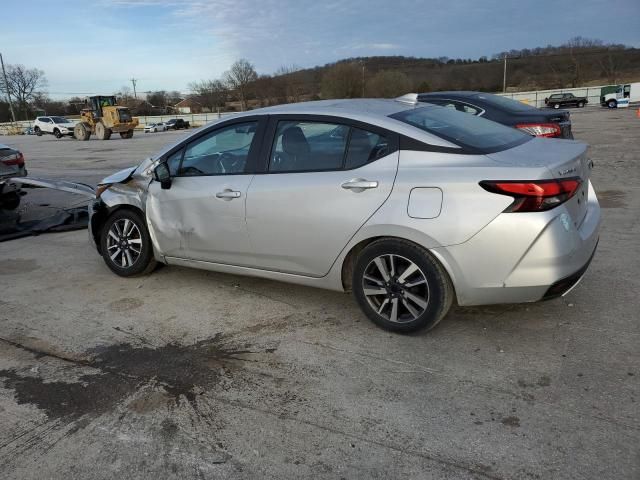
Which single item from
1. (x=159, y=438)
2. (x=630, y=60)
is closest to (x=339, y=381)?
(x=159, y=438)

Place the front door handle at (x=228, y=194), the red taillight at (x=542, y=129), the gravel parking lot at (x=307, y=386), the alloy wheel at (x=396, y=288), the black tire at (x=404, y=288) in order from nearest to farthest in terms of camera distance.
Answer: the gravel parking lot at (x=307, y=386) < the black tire at (x=404, y=288) < the alloy wheel at (x=396, y=288) < the front door handle at (x=228, y=194) < the red taillight at (x=542, y=129)

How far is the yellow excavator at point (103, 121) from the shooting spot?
36906mm

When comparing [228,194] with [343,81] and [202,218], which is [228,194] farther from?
[343,81]

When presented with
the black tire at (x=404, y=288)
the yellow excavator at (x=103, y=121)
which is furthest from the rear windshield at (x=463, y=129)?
the yellow excavator at (x=103, y=121)

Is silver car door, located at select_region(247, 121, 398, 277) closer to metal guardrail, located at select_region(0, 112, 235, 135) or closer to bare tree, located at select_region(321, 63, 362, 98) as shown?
metal guardrail, located at select_region(0, 112, 235, 135)

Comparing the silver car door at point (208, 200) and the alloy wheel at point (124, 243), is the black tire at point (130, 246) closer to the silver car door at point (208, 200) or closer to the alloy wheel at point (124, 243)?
the alloy wheel at point (124, 243)

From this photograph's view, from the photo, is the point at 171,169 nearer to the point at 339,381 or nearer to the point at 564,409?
the point at 339,381

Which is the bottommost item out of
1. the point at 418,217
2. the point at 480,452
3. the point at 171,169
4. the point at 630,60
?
the point at 480,452

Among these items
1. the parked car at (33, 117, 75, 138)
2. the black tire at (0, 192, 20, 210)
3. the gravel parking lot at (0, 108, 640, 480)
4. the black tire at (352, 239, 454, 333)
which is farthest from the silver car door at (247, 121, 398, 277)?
the parked car at (33, 117, 75, 138)

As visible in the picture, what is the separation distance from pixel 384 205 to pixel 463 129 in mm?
912

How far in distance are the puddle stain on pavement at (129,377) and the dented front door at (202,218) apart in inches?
33.3

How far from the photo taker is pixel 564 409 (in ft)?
9.07

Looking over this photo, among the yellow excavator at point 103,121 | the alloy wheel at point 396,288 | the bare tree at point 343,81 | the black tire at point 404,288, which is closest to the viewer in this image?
the black tire at point 404,288

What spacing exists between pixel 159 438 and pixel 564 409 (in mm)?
2124
